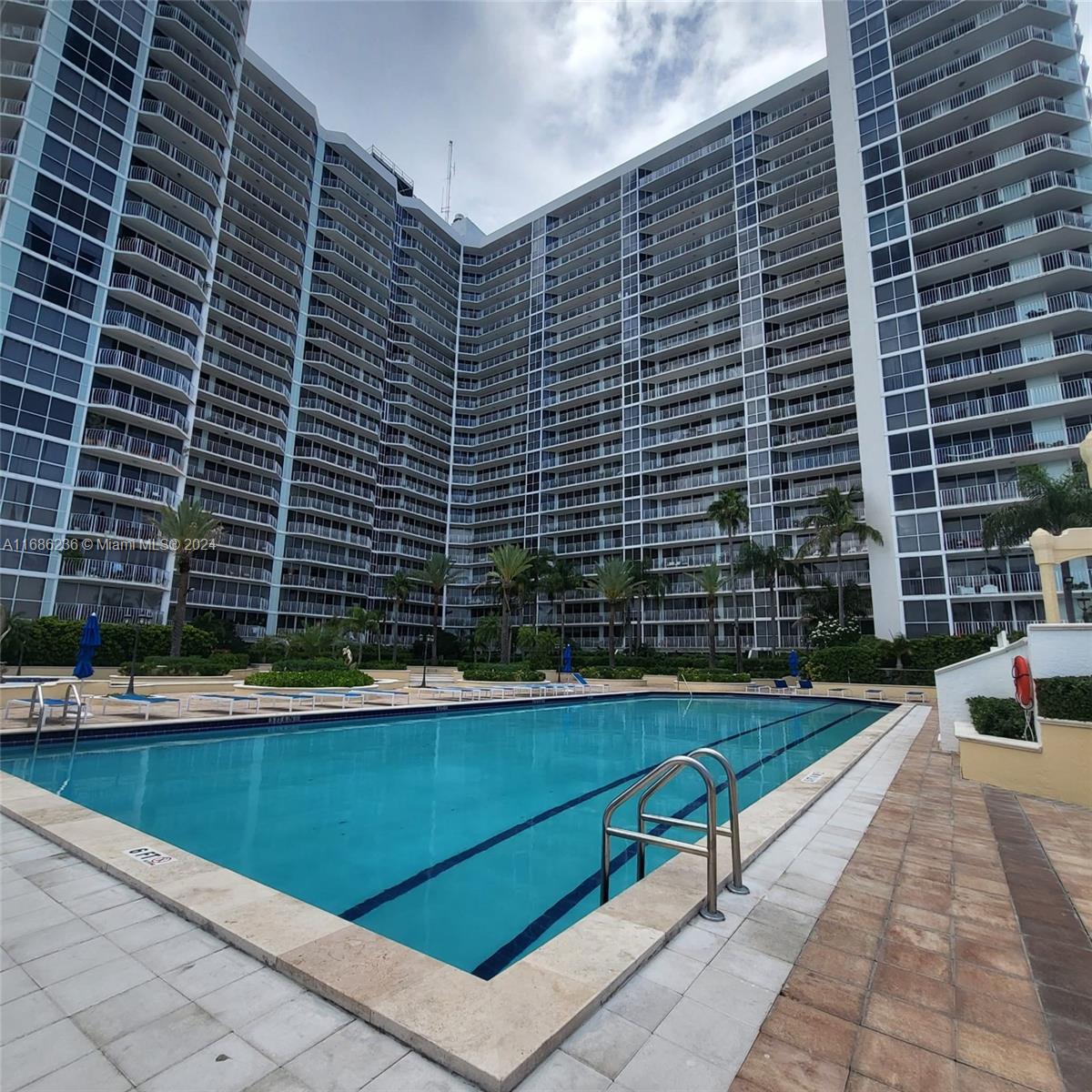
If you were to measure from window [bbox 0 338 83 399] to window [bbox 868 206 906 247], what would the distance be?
42.2 meters

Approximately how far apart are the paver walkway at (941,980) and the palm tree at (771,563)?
2957cm

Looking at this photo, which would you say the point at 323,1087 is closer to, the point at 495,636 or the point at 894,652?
the point at 894,652

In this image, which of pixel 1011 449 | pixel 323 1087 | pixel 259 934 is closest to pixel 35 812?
pixel 259 934

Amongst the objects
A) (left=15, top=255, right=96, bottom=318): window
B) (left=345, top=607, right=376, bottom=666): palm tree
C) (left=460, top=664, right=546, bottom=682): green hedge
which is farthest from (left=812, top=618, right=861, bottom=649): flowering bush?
(left=15, top=255, right=96, bottom=318): window

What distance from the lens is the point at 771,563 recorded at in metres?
33.4

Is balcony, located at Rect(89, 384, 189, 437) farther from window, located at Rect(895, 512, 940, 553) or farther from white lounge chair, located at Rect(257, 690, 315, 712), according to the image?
window, located at Rect(895, 512, 940, 553)

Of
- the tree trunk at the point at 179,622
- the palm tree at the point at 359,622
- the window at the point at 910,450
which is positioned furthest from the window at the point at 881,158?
the tree trunk at the point at 179,622

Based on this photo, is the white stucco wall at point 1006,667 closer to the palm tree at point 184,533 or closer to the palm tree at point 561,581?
the palm tree at point 184,533

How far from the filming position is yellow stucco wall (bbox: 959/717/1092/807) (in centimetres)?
646

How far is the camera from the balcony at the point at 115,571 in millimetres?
25545

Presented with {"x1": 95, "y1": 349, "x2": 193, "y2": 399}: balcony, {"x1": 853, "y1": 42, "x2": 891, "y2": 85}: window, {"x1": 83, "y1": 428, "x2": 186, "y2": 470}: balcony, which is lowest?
{"x1": 83, "y1": 428, "x2": 186, "y2": 470}: balcony

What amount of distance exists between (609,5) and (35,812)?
19.4 m

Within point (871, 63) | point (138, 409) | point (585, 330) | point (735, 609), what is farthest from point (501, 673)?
point (871, 63)

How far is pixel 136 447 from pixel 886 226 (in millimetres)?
42205
